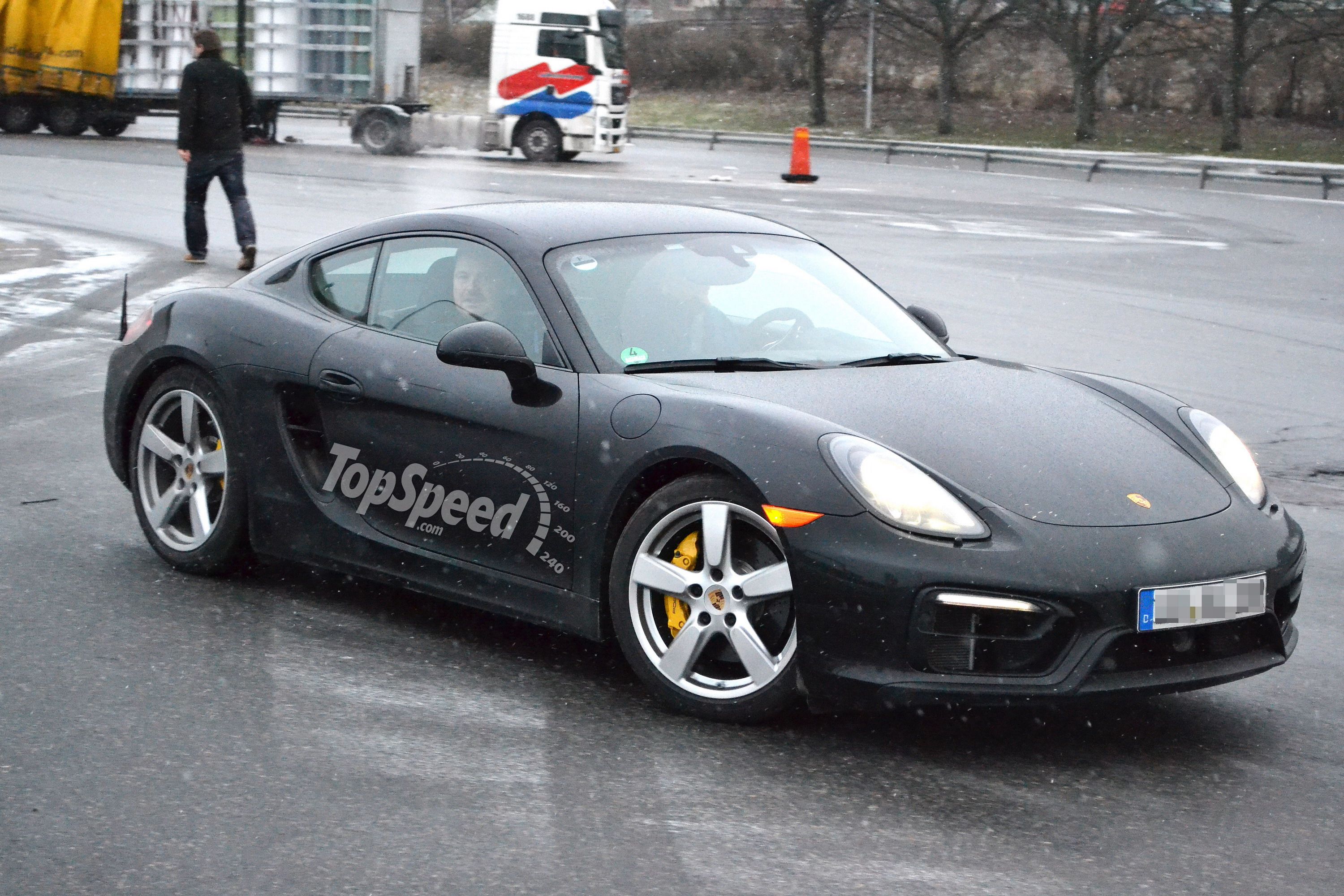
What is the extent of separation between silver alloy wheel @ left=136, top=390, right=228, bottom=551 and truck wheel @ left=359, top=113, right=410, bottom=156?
27.6 m

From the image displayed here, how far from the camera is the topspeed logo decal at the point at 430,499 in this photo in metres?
4.67

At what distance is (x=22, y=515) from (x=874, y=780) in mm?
3928

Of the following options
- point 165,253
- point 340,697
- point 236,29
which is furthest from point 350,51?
point 340,697

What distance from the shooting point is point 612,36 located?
3153cm

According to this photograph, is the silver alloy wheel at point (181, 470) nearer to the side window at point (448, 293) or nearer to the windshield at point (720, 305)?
the side window at point (448, 293)

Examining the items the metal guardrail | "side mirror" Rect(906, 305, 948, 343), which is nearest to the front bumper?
"side mirror" Rect(906, 305, 948, 343)

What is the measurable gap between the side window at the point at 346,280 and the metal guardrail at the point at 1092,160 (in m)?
26.5

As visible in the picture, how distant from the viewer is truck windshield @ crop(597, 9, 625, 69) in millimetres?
31312

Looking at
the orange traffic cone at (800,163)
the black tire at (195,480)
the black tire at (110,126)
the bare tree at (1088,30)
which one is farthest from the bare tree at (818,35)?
the black tire at (195,480)

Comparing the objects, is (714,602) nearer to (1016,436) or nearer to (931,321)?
(1016,436)

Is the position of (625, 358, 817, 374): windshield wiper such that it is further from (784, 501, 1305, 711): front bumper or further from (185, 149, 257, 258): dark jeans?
(185, 149, 257, 258): dark jeans

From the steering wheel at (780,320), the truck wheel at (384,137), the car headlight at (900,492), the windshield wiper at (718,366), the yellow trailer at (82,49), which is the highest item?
the yellow trailer at (82,49)

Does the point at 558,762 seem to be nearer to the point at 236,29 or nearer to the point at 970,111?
the point at 236,29

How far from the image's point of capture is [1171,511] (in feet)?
14.0
